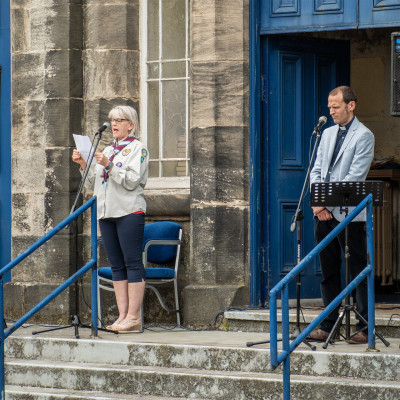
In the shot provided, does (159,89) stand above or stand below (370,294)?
above

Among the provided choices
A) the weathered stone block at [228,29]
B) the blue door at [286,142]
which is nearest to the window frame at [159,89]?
the weathered stone block at [228,29]

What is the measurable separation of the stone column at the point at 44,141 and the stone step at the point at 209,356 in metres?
1.56

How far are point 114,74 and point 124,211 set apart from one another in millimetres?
1882

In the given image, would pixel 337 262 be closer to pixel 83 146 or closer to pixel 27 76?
pixel 83 146

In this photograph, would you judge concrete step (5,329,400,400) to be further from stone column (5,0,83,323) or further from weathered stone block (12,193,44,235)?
weathered stone block (12,193,44,235)

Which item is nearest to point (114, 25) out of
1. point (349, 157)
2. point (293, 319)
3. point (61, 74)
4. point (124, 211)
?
point (61, 74)

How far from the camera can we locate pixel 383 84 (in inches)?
508

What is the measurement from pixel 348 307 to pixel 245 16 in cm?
311

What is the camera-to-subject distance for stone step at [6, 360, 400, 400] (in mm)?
6594

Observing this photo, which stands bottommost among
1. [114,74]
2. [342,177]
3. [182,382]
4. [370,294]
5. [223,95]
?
[182,382]

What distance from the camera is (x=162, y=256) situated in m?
9.16

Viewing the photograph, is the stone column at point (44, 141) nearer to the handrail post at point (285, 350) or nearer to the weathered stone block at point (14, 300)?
the weathered stone block at point (14, 300)

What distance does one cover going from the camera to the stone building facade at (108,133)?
900cm

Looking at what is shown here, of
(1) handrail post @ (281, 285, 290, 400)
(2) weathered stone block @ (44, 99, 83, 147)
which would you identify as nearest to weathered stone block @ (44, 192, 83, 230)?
(2) weathered stone block @ (44, 99, 83, 147)
